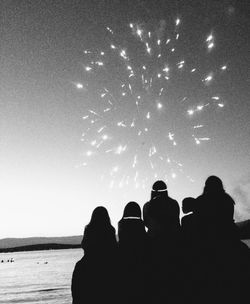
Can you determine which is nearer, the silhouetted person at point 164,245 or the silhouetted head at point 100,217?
the silhouetted person at point 164,245

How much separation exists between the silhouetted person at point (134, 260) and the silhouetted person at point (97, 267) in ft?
0.58

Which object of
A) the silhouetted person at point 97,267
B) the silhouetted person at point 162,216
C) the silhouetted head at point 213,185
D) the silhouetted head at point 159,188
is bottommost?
the silhouetted person at point 97,267

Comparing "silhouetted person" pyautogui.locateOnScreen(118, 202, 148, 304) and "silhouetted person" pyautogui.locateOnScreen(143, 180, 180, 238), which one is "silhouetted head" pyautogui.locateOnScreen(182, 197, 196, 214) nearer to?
"silhouetted person" pyautogui.locateOnScreen(143, 180, 180, 238)

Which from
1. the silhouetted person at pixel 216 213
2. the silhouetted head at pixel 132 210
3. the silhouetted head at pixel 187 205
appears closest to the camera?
the silhouetted person at pixel 216 213

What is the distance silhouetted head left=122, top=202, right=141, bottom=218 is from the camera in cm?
529

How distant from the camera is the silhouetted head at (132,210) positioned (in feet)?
17.3

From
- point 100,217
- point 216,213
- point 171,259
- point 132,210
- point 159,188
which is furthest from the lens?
point 159,188

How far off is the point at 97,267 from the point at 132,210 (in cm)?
126

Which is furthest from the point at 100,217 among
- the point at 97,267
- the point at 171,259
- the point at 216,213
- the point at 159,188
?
the point at 216,213

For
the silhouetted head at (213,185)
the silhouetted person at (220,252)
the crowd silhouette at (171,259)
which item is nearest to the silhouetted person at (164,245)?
the crowd silhouette at (171,259)

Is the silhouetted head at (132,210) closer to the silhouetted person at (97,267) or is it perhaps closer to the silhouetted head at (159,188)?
the silhouetted head at (159,188)

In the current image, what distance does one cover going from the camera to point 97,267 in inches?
168

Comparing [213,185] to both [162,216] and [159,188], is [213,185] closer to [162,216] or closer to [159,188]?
[162,216]

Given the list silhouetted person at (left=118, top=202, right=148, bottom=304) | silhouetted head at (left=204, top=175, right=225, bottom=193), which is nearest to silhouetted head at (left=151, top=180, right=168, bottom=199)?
silhouetted person at (left=118, top=202, right=148, bottom=304)
